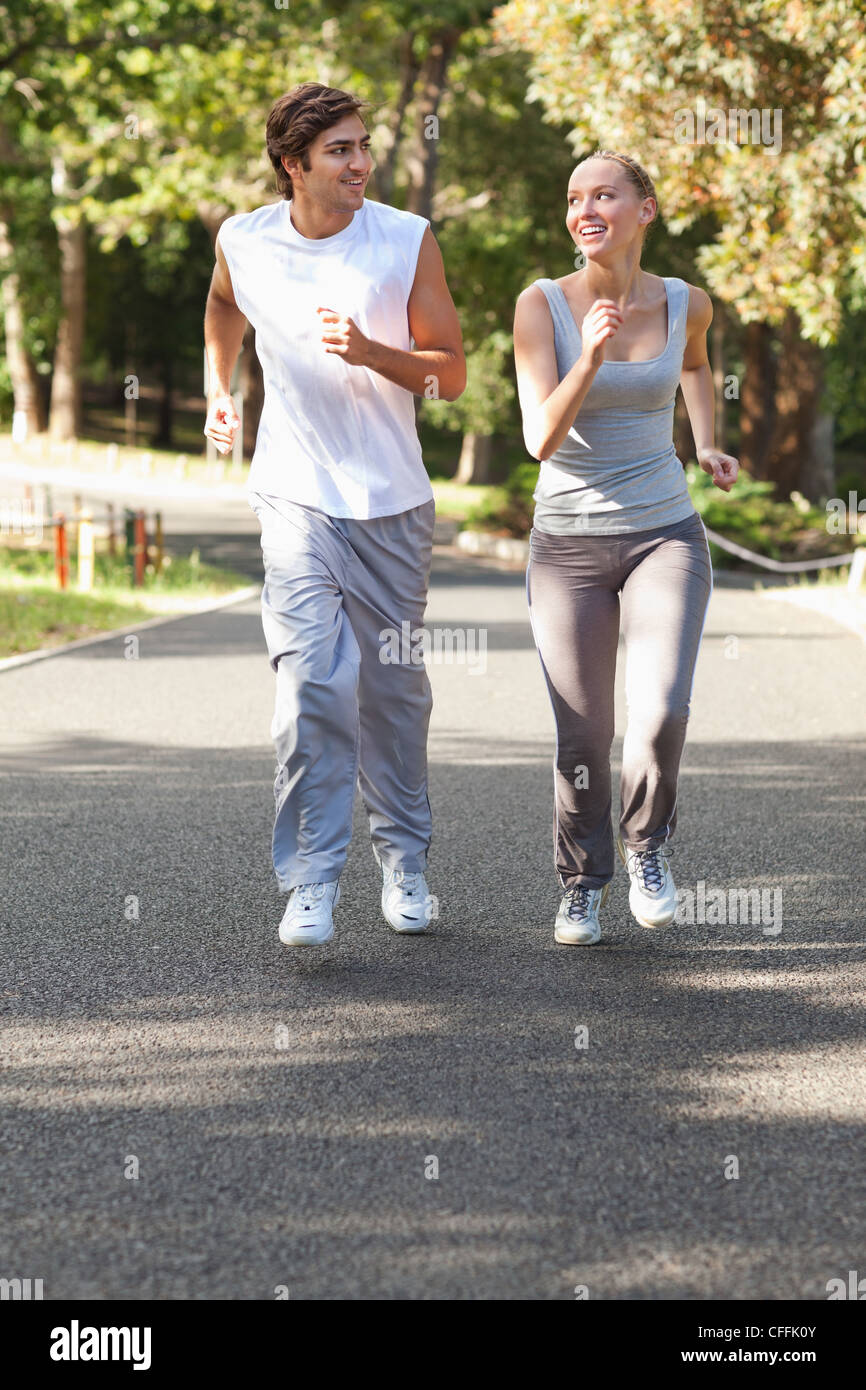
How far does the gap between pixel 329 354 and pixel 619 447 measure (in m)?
0.82

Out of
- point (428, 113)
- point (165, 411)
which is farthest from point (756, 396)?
point (165, 411)

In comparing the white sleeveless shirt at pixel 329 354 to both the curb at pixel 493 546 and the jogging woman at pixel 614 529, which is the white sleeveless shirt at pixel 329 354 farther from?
the curb at pixel 493 546

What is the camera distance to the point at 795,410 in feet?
97.6

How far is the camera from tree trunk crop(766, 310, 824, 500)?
29594 millimetres

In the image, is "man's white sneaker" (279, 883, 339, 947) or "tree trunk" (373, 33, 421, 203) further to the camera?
"tree trunk" (373, 33, 421, 203)

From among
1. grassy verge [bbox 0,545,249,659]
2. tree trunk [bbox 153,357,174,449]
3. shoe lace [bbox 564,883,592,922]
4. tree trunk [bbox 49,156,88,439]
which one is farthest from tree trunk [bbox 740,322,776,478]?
shoe lace [bbox 564,883,592,922]

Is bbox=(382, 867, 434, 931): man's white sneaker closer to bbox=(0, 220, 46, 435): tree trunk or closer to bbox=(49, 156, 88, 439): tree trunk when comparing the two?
bbox=(49, 156, 88, 439): tree trunk

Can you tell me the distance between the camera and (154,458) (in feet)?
137

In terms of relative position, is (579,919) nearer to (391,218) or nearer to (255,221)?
(391,218)

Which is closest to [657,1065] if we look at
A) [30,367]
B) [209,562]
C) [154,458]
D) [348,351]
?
[348,351]

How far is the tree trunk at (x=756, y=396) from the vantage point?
A: 33406mm

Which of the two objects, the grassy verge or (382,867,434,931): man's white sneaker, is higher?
(382,867,434,931): man's white sneaker

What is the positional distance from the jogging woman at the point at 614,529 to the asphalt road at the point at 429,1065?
0.47m

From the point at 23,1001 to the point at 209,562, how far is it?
17554mm
